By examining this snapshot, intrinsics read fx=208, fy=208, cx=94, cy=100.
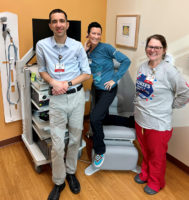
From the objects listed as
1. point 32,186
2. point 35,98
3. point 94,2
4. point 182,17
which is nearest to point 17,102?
point 35,98

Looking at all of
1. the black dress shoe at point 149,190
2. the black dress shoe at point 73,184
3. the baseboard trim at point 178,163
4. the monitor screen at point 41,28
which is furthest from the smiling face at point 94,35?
the baseboard trim at point 178,163

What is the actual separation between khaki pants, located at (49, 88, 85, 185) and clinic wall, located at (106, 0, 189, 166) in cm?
112

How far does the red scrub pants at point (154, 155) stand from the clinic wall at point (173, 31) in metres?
0.42

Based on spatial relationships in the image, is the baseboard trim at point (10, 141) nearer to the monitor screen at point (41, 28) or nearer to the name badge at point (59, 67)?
the monitor screen at point (41, 28)

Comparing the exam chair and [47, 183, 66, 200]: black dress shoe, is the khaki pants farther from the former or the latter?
the exam chair

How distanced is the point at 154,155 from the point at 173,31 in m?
1.28

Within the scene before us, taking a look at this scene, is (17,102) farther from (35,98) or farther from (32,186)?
(32,186)

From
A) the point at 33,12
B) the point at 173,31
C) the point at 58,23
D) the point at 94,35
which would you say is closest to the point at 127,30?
the point at 173,31

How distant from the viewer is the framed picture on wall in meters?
2.57

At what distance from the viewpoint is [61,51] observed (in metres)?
1.67

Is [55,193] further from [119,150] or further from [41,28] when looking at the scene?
[41,28]

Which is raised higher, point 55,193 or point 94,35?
point 94,35

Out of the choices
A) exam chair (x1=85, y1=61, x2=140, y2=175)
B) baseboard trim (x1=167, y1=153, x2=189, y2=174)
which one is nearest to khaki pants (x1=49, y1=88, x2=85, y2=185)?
exam chair (x1=85, y1=61, x2=140, y2=175)

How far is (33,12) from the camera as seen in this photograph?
2.38 metres
